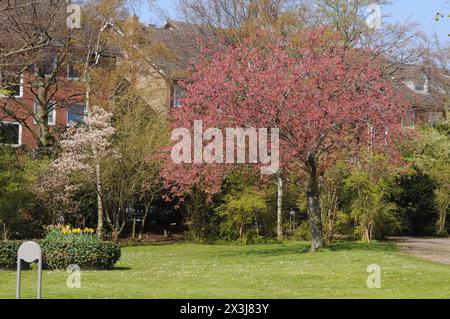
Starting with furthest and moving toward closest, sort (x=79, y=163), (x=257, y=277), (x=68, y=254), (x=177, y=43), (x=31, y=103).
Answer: (x=177, y=43) < (x=31, y=103) < (x=79, y=163) < (x=68, y=254) < (x=257, y=277)

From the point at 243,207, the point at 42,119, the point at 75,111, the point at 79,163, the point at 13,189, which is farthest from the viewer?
the point at 75,111

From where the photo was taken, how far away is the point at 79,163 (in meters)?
29.3

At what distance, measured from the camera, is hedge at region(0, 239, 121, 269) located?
18062mm

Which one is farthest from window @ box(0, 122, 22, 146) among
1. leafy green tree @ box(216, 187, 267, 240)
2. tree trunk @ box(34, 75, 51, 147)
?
leafy green tree @ box(216, 187, 267, 240)

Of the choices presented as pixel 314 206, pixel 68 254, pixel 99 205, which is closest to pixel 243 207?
pixel 99 205

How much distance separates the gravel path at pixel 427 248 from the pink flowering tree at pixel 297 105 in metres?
3.52

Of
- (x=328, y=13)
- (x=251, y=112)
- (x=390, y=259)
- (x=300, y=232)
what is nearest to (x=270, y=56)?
(x=251, y=112)

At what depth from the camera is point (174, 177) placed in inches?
882

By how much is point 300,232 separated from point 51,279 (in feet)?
59.0

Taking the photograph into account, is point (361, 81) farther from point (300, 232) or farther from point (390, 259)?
point (300, 232)

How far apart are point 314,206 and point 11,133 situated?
786 inches

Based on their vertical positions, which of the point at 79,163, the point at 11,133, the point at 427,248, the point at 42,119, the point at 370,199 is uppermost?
the point at 42,119

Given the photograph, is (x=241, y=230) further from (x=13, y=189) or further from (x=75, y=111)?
(x=75, y=111)

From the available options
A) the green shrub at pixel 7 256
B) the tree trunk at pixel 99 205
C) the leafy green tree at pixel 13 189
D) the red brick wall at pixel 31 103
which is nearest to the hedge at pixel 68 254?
the green shrub at pixel 7 256
